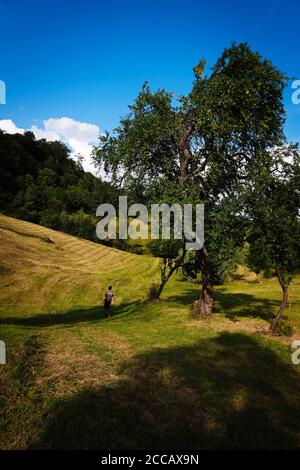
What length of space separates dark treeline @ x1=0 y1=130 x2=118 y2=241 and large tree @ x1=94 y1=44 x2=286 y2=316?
48.9 metres

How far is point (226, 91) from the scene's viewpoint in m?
22.0

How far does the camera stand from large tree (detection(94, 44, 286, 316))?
71.7 ft

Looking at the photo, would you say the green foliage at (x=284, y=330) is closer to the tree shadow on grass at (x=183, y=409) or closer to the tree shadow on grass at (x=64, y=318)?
the tree shadow on grass at (x=183, y=409)

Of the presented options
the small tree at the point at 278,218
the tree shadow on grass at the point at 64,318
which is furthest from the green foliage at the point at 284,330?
the tree shadow on grass at the point at 64,318

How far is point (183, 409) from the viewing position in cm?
1034

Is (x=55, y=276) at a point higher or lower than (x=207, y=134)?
lower

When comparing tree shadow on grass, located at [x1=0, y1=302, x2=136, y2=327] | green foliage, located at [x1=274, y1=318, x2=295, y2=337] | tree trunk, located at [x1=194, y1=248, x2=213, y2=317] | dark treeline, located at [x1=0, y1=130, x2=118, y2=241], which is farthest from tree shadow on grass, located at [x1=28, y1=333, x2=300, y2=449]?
dark treeline, located at [x1=0, y1=130, x2=118, y2=241]

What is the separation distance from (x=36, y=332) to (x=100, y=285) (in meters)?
27.0

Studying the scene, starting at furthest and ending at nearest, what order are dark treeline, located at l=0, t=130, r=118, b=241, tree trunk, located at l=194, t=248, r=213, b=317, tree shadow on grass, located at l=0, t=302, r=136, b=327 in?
dark treeline, located at l=0, t=130, r=118, b=241
tree shadow on grass, located at l=0, t=302, r=136, b=327
tree trunk, located at l=194, t=248, r=213, b=317

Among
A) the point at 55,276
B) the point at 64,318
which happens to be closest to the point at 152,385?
the point at 64,318

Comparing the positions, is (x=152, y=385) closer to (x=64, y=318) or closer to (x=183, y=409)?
(x=183, y=409)

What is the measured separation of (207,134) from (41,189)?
122 m

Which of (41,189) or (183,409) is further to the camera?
(41,189)

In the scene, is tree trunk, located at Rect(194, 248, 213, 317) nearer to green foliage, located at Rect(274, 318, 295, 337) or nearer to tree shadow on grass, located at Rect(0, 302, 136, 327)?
green foliage, located at Rect(274, 318, 295, 337)
